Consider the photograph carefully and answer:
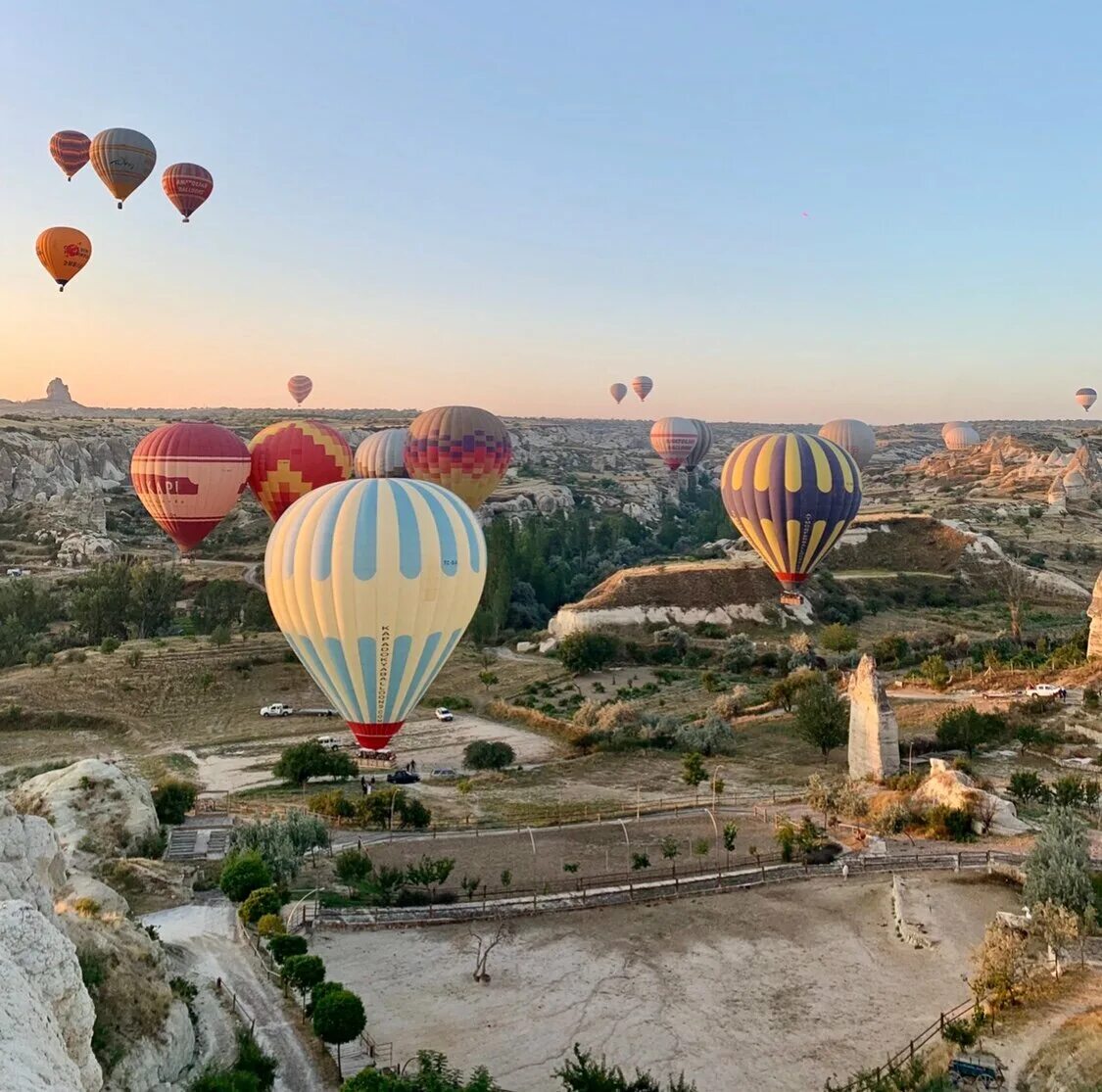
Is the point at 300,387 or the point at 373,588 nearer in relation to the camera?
the point at 373,588

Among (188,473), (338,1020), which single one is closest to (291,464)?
(188,473)

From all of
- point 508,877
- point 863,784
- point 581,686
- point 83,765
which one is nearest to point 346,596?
point 508,877

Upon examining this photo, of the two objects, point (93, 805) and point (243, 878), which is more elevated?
point (93, 805)

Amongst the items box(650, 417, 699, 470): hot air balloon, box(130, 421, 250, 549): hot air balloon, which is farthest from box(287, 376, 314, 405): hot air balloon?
box(130, 421, 250, 549): hot air balloon

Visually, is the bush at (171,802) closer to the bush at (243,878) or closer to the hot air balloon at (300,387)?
the bush at (243,878)

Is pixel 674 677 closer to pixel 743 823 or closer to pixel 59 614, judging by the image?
pixel 743 823

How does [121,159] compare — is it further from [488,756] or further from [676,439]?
[676,439]
